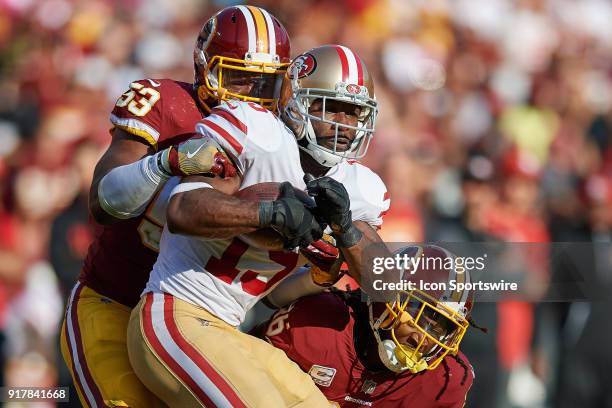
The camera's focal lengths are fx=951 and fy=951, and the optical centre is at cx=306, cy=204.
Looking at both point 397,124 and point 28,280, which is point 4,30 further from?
point 397,124

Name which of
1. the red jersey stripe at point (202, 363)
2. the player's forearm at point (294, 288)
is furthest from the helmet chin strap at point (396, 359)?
the red jersey stripe at point (202, 363)

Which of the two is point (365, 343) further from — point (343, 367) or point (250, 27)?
point (250, 27)

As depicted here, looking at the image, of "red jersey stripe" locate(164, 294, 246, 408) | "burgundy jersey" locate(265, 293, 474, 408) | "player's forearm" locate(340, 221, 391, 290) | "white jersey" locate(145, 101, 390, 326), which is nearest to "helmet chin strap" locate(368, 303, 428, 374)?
Result: "burgundy jersey" locate(265, 293, 474, 408)

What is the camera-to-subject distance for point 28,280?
465cm

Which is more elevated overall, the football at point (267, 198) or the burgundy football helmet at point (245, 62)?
the burgundy football helmet at point (245, 62)

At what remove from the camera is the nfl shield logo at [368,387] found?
3253mm

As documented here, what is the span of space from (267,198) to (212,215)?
0.20 meters

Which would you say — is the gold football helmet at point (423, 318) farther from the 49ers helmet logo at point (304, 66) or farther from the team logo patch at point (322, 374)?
the 49ers helmet logo at point (304, 66)

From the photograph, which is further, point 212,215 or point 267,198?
point 267,198

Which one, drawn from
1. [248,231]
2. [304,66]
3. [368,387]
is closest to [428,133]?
[368,387]

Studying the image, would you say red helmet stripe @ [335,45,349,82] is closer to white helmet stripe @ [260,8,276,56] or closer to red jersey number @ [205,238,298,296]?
white helmet stripe @ [260,8,276,56]

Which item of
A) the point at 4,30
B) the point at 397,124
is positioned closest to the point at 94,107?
the point at 4,30

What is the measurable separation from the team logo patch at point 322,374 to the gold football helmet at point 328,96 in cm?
76

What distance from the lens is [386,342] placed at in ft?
10.2
